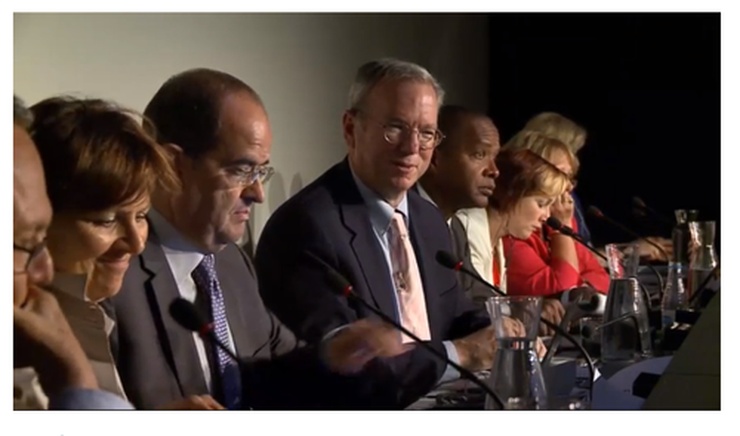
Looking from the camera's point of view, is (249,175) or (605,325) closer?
(249,175)

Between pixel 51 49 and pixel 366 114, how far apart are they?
0.79 metres

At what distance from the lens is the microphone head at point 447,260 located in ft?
10.5

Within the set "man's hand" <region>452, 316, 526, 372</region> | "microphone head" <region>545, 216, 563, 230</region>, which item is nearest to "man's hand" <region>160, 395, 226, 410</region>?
"man's hand" <region>452, 316, 526, 372</region>

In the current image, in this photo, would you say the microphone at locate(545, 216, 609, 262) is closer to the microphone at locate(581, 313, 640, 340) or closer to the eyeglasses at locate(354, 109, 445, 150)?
the microphone at locate(581, 313, 640, 340)

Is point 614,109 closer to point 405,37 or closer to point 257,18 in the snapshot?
point 405,37

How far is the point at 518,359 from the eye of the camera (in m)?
2.68

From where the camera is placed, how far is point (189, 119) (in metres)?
3.03

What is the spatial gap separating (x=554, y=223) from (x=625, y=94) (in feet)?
1.27

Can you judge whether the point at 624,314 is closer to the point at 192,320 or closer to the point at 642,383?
the point at 642,383

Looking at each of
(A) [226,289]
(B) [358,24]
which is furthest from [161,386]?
(B) [358,24]

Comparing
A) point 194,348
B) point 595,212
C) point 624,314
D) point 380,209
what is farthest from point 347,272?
point 624,314

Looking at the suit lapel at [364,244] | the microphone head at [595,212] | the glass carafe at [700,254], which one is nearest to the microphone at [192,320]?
the suit lapel at [364,244]

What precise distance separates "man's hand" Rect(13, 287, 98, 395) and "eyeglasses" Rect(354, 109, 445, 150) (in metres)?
0.92

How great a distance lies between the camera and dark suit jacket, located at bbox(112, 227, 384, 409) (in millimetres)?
3008
